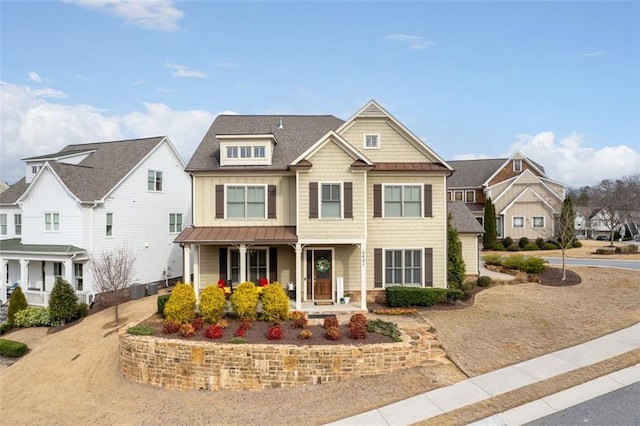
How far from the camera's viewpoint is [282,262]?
19.1 m

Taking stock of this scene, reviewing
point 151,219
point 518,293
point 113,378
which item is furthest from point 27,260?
point 518,293

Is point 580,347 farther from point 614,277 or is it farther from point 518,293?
point 614,277

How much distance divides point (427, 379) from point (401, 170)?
9757 mm

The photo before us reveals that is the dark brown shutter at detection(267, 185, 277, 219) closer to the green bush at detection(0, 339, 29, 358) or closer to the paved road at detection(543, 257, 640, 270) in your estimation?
the green bush at detection(0, 339, 29, 358)

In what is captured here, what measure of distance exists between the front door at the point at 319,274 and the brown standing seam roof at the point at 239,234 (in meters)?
1.74

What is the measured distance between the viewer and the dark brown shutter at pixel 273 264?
19.0m

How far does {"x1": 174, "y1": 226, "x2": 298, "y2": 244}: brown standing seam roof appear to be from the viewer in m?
17.1

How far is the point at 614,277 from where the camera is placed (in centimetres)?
2114

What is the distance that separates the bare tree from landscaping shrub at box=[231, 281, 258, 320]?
27.0 feet

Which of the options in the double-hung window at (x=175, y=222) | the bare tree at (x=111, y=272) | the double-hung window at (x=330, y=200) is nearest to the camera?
the double-hung window at (x=330, y=200)

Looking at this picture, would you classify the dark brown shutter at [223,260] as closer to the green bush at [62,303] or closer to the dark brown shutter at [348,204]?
the dark brown shutter at [348,204]

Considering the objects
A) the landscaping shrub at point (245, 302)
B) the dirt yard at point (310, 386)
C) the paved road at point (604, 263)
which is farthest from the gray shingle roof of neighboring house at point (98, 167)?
the paved road at point (604, 263)

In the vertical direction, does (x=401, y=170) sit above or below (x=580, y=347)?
above

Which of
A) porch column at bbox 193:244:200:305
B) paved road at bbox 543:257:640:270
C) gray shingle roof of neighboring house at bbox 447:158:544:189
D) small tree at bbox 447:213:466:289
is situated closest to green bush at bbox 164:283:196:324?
porch column at bbox 193:244:200:305
